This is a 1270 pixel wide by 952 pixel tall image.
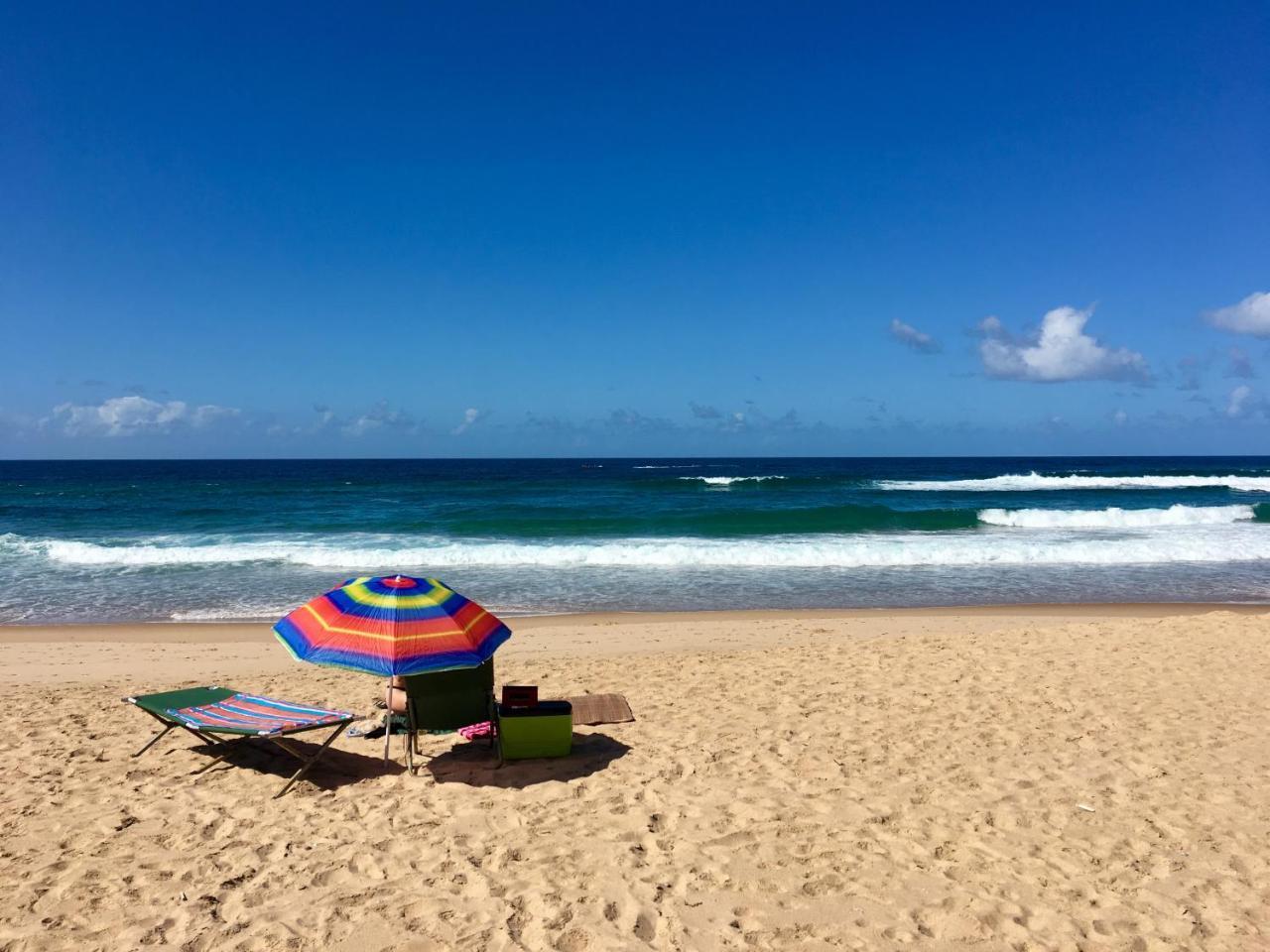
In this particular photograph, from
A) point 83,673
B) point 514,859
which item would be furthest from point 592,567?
point 514,859

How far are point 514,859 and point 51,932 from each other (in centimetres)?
209

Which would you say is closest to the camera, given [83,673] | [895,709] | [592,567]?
[895,709]

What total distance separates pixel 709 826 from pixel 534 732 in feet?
5.49

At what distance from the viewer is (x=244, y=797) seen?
5059 millimetres

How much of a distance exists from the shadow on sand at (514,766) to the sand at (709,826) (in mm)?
29

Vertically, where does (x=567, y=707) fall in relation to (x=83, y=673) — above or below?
above

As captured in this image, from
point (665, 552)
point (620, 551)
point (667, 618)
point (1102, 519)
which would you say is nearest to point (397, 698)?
point (667, 618)

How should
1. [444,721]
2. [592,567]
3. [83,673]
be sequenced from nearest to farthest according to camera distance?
[444,721] → [83,673] → [592,567]

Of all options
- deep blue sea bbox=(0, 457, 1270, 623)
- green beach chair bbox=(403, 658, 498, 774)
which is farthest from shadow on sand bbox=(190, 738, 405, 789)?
deep blue sea bbox=(0, 457, 1270, 623)

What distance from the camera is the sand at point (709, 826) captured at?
365 cm

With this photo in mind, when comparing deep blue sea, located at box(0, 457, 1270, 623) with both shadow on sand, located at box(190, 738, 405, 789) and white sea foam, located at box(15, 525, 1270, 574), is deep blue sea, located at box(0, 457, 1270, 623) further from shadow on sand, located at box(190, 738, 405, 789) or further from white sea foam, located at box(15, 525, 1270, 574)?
shadow on sand, located at box(190, 738, 405, 789)

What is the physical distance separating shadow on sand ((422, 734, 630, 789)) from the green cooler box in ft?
0.23

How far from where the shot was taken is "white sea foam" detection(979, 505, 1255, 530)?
27.2 metres

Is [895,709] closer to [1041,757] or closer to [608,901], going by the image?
[1041,757]
